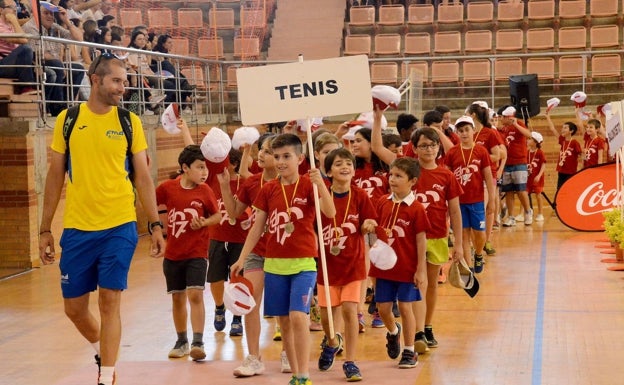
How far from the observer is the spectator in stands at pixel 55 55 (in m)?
12.8

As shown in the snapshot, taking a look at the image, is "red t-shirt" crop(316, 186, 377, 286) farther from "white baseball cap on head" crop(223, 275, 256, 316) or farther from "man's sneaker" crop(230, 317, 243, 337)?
"man's sneaker" crop(230, 317, 243, 337)

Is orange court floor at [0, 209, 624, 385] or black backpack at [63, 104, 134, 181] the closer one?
black backpack at [63, 104, 134, 181]

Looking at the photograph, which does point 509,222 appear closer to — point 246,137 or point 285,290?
point 246,137

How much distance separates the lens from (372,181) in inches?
327

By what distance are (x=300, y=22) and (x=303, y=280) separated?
57.9ft

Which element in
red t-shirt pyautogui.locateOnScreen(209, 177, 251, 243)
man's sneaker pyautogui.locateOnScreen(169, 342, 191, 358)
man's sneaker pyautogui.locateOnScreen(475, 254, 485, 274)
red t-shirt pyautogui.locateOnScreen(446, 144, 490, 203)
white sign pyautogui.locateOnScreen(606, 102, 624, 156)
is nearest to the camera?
man's sneaker pyautogui.locateOnScreen(169, 342, 191, 358)

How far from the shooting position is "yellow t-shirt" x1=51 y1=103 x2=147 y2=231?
6004mm

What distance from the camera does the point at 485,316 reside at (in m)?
9.19

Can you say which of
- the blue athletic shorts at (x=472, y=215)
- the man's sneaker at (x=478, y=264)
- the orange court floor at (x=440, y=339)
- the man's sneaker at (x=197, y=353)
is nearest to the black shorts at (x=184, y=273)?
the man's sneaker at (x=197, y=353)

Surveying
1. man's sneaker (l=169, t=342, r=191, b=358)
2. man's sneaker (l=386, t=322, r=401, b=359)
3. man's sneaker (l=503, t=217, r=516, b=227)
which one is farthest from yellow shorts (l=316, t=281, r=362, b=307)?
man's sneaker (l=503, t=217, r=516, b=227)

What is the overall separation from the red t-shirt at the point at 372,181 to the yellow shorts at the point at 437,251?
1.98 ft

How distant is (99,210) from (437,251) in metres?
2.94

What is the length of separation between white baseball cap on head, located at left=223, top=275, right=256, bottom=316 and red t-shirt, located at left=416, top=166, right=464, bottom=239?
71.8 inches

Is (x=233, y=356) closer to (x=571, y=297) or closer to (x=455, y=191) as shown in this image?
(x=455, y=191)
